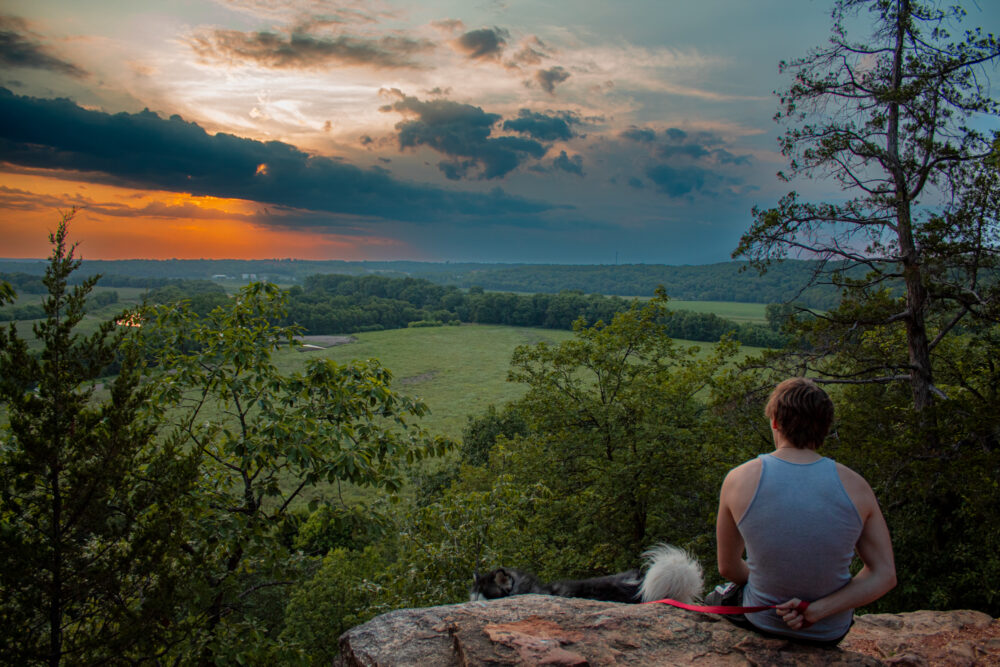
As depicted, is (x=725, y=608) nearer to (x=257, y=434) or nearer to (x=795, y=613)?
(x=795, y=613)

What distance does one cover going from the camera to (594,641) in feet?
9.91

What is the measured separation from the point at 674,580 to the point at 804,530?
56.2 inches

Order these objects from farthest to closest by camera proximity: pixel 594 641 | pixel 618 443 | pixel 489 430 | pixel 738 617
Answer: pixel 489 430
pixel 618 443
pixel 738 617
pixel 594 641

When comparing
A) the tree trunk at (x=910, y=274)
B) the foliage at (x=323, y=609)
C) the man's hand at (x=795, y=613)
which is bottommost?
the foliage at (x=323, y=609)

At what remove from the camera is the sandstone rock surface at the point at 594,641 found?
2818 millimetres

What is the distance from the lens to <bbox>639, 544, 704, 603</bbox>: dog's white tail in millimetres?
3744

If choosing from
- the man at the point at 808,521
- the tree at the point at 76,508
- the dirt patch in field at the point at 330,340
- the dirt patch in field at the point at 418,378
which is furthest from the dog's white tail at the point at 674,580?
the dirt patch in field at the point at 330,340

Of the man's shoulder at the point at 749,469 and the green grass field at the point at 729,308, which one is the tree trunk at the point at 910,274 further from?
the green grass field at the point at 729,308

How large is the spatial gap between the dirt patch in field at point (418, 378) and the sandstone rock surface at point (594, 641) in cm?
6984

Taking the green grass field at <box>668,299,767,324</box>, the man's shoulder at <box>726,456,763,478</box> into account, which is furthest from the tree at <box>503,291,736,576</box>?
the green grass field at <box>668,299,767,324</box>

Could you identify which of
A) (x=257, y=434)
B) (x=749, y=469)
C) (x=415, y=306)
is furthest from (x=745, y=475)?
(x=415, y=306)

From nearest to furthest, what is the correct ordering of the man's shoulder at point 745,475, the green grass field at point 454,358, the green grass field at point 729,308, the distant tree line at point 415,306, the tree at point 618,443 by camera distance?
the man's shoulder at point 745,475, the tree at point 618,443, the green grass field at point 454,358, the green grass field at point 729,308, the distant tree line at point 415,306

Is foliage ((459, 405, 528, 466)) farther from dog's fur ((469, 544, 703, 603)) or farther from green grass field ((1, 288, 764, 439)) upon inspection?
dog's fur ((469, 544, 703, 603))

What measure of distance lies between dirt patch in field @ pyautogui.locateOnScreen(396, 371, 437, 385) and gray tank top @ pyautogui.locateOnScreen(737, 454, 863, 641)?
70911mm
